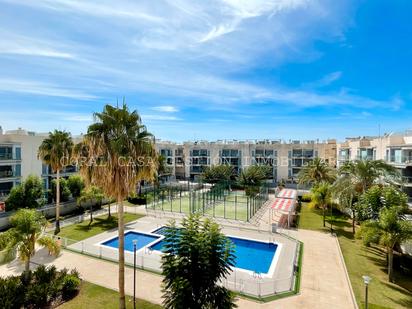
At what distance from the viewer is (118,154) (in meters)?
12.7

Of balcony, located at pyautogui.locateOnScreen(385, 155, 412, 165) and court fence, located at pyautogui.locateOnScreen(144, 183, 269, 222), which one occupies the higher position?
balcony, located at pyautogui.locateOnScreen(385, 155, 412, 165)

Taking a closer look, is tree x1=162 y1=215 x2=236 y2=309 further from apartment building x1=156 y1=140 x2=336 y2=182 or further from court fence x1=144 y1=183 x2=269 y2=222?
apartment building x1=156 y1=140 x2=336 y2=182

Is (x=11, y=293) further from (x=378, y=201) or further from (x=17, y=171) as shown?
(x=17, y=171)

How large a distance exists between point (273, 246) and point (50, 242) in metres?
19.4

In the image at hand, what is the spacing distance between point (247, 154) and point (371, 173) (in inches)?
1528

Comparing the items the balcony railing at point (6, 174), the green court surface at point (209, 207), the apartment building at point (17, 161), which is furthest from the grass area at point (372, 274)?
the balcony railing at point (6, 174)

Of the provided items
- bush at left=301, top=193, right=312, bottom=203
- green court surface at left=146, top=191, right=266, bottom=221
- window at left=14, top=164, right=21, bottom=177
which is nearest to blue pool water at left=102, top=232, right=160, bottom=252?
green court surface at left=146, top=191, right=266, bottom=221

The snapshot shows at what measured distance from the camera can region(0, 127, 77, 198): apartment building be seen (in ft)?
112

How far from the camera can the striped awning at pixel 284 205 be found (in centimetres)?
3322

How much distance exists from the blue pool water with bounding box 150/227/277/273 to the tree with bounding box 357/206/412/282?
8085 mm

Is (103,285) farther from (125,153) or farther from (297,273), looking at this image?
(297,273)

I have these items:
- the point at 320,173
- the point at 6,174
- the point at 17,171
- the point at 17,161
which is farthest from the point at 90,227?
the point at 320,173

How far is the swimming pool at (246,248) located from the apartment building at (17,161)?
20.9 m

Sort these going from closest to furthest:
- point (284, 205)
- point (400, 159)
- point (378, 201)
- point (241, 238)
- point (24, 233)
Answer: point (24, 233)
point (378, 201)
point (241, 238)
point (400, 159)
point (284, 205)
